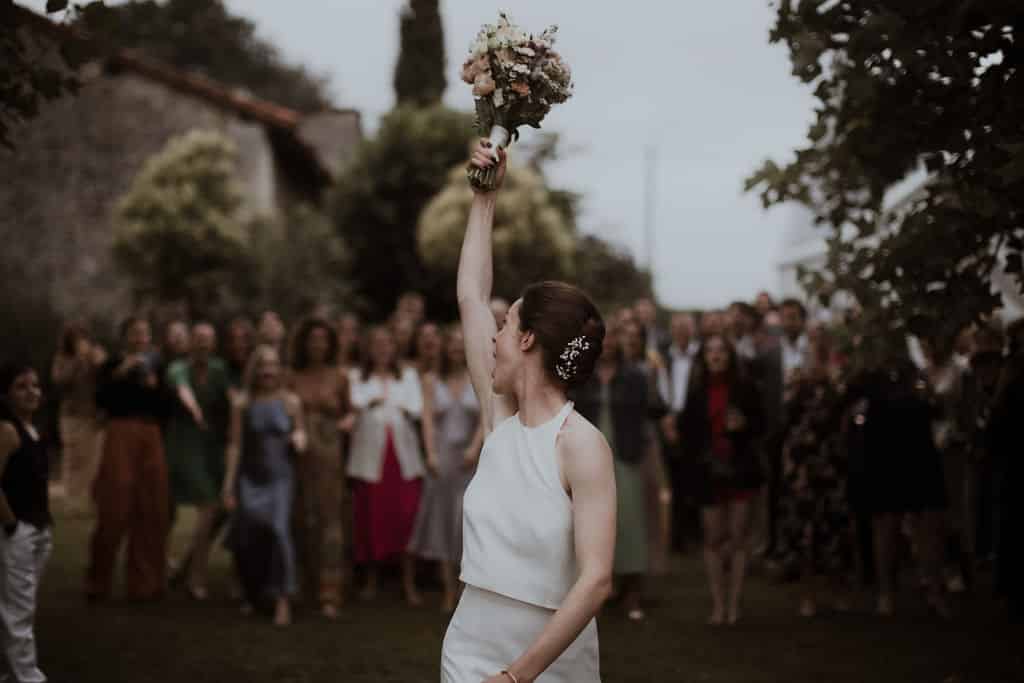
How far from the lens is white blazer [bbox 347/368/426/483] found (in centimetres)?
1172

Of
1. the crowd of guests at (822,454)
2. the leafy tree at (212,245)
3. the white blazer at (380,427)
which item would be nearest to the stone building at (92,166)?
the leafy tree at (212,245)

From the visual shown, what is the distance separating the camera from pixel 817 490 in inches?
432

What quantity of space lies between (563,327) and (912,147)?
17.5 ft

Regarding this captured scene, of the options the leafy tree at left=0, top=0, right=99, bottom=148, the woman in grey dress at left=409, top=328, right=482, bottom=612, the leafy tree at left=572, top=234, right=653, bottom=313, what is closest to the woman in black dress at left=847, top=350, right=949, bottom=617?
the woman in grey dress at left=409, top=328, right=482, bottom=612

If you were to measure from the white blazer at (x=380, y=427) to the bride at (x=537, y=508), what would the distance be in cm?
811

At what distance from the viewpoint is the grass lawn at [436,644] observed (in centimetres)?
830

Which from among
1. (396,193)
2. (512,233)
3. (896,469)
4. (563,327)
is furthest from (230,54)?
(563,327)

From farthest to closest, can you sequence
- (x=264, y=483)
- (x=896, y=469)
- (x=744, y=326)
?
(x=744, y=326)
(x=264, y=483)
(x=896, y=469)

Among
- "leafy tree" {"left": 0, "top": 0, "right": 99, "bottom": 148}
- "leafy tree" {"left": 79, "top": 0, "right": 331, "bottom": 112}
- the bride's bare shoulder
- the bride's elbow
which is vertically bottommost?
the bride's elbow

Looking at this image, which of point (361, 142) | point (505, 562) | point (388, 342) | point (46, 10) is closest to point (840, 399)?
point (388, 342)

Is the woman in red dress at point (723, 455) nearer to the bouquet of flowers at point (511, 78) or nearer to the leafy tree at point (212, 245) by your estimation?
the bouquet of flowers at point (511, 78)

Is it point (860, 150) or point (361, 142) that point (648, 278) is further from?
point (860, 150)

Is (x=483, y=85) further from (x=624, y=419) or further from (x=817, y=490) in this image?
(x=817, y=490)

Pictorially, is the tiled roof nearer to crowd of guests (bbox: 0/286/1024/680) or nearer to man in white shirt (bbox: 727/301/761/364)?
man in white shirt (bbox: 727/301/761/364)
